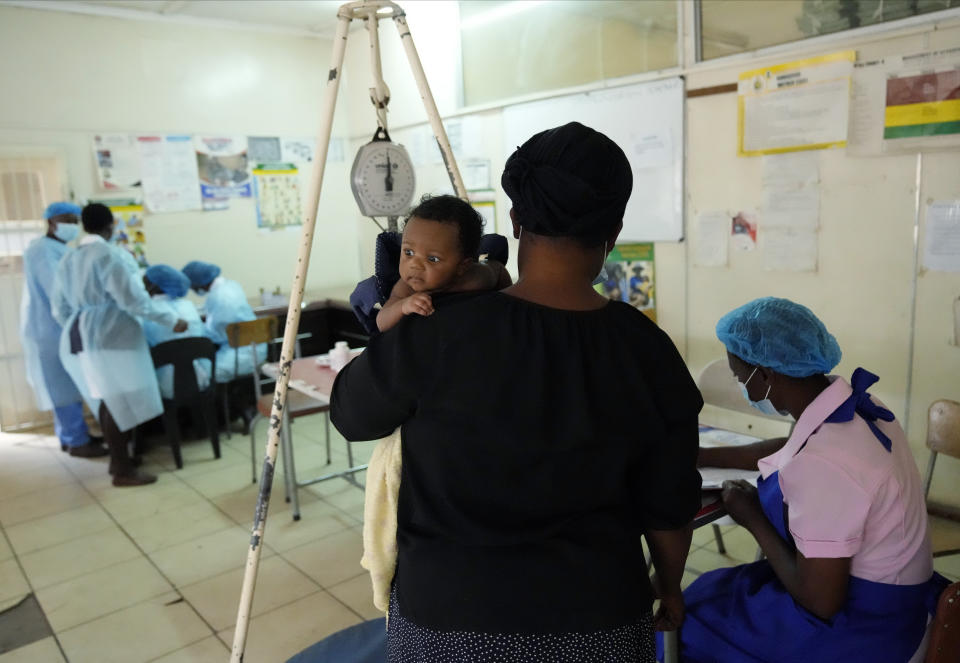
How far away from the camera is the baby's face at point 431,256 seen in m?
1.25

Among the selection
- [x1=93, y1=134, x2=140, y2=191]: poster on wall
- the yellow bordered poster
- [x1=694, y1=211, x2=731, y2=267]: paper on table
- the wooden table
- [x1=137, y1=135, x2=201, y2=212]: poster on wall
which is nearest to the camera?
the yellow bordered poster

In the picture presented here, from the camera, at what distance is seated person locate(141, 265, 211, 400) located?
13.9 ft

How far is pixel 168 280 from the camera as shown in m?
4.34

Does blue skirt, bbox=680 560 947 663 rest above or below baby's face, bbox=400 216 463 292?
below

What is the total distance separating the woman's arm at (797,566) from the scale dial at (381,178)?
4.03 ft

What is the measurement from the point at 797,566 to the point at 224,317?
378 cm

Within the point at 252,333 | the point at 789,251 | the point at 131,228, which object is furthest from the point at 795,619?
the point at 131,228

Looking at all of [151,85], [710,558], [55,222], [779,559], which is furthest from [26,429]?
[779,559]

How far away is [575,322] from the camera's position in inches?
38.1

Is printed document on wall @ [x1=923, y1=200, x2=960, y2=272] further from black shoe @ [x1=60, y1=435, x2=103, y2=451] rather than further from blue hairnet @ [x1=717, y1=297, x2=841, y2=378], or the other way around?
black shoe @ [x1=60, y1=435, x2=103, y2=451]

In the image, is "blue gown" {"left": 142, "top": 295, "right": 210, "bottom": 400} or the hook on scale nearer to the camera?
the hook on scale

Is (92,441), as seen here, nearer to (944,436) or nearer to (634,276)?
(634,276)

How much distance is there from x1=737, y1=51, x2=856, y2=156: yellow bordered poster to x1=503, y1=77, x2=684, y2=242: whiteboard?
0.35m

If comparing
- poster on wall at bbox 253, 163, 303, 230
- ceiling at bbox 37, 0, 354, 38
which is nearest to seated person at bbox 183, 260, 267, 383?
poster on wall at bbox 253, 163, 303, 230
